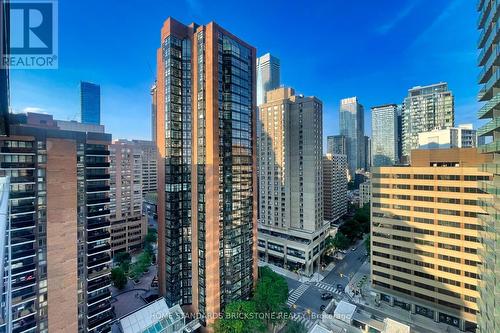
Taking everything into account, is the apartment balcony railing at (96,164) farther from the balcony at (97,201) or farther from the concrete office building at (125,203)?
the concrete office building at (125,203)

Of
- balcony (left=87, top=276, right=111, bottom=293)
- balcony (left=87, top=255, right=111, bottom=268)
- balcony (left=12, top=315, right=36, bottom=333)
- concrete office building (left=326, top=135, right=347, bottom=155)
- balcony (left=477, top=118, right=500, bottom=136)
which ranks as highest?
concrete office building (left=326, top=135, right=347, bottom=155)

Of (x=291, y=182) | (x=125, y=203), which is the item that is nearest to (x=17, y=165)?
(x=125, y=203)

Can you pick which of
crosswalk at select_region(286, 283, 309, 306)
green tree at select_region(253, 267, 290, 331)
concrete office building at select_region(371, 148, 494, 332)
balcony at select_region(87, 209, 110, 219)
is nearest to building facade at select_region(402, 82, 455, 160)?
concrete office building at select_region(371, 148, 494, 332)

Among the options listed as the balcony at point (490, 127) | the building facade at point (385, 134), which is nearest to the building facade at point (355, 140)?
the building facade at point (385, 134)

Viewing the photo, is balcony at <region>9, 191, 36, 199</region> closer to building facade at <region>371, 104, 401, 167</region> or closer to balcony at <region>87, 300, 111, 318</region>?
balcony at <region>87, 300, 111, 318</region>

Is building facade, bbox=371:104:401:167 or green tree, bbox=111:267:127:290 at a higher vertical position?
building facade, bbox=371:104:401:167

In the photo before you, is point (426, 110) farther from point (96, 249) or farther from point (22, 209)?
point (22, 209)
